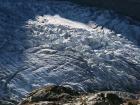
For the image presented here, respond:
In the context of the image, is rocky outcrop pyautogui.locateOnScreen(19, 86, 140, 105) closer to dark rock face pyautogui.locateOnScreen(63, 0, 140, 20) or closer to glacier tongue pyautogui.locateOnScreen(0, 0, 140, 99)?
glacier tongue pyautogui.locateOnScreen(0, 0, 140, 99)

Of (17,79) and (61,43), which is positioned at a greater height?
(61,43)

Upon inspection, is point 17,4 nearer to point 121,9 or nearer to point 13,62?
point 13,62

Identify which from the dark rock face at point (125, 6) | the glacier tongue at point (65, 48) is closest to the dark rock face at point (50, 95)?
the glacier tongue at point (65, 48)

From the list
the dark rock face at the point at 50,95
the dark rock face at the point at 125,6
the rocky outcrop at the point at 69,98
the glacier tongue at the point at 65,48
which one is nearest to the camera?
the rocky outcrop at the point at 69,98

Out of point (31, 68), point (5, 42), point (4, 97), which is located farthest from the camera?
point (5, 42)

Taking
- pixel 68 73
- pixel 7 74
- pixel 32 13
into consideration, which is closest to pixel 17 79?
pixel 7 74

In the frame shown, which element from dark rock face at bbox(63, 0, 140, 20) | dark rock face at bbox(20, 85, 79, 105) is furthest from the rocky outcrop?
dark rock face at bbox(63, 0, 140, 20)

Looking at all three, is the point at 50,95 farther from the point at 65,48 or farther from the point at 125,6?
the point at 125,6

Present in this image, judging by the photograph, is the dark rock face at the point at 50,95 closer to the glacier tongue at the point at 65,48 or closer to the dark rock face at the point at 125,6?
the glacier tongue at the point at 65,48

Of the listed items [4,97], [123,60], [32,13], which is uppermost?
[32,13]
